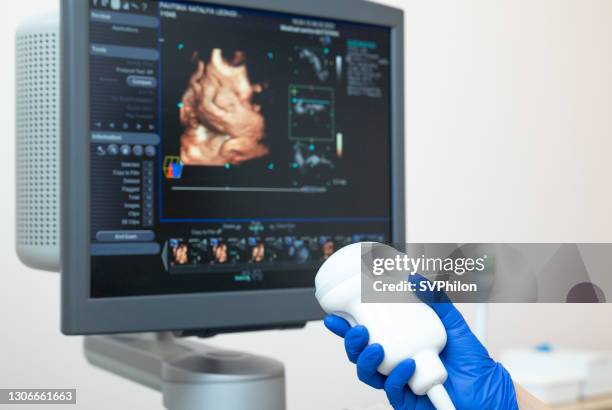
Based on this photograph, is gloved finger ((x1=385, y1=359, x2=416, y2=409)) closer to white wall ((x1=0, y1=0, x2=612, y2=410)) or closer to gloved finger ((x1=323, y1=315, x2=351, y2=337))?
gloved finger ((x1=323, y1=315, x2=351, y2=337))

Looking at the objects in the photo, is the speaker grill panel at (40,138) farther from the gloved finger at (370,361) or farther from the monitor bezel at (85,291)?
the gloved finger at (370,361)

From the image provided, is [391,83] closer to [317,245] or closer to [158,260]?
[317,245]

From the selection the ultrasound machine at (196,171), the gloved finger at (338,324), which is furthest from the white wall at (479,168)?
the gloved finger at (338,324)

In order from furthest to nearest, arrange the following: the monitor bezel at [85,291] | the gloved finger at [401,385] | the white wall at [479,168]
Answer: the white wall at [479,168] < the monitor bezel at [85,291] < the gloved finger at [401,385]

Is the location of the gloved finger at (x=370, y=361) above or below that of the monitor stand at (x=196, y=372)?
above

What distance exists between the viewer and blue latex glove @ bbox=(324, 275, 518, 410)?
0.62m

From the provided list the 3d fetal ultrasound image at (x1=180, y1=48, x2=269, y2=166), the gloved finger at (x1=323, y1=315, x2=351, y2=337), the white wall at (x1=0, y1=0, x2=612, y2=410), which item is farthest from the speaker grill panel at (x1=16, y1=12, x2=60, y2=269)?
the gloved finger at (x1=323, y1=315, x2=351, y2=337)

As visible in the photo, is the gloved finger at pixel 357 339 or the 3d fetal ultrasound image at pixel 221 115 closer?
the gloved finger at pixel 357 339

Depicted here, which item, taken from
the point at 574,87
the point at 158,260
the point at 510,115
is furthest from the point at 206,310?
the point at 574,87

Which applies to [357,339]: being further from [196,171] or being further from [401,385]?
[196,171]

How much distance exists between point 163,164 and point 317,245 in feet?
0.77

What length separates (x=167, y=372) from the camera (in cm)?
84

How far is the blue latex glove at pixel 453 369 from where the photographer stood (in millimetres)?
622

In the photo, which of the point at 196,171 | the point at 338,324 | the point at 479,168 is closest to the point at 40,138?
the point at 196,171
